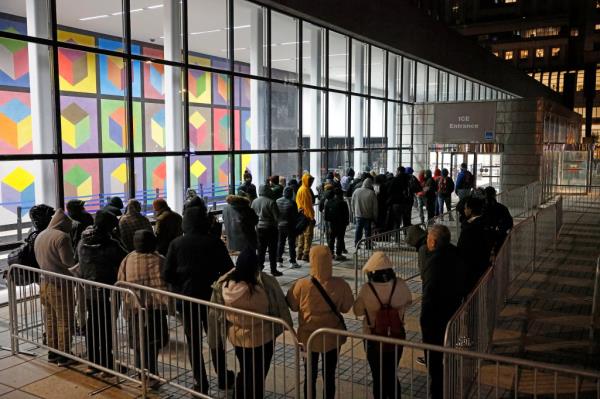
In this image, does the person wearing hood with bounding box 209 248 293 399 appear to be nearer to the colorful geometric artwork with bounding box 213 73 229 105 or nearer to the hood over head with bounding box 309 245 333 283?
the hood over head with bounding box 309 245 333 283

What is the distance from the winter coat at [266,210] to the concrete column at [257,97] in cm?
336

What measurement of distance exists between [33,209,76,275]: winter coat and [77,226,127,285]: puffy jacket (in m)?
0.30

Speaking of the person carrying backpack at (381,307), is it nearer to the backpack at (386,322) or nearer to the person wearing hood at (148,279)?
the backpack at (386,322)

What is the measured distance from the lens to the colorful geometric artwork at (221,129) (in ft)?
41.4

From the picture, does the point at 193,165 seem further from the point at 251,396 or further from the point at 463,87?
the point at 463,87

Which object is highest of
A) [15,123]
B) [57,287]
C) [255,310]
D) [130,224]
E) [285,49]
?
[285,49]

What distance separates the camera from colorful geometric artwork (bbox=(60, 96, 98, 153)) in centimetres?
979

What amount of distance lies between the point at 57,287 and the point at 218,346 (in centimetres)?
218

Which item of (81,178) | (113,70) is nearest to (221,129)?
(113,70)

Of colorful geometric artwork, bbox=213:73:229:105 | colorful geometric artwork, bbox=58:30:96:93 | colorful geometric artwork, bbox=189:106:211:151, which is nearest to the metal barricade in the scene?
colorful geometric artwork, bbox=58:30:96:93

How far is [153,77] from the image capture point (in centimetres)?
1126

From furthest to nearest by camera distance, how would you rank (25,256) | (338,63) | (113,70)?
(338,63), (113,70), (25,256)

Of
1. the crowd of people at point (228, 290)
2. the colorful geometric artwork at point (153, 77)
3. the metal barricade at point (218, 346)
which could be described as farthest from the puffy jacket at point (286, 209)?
the metal barricade at point (218, 346)

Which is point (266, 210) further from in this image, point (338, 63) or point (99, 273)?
point (338, 63)
